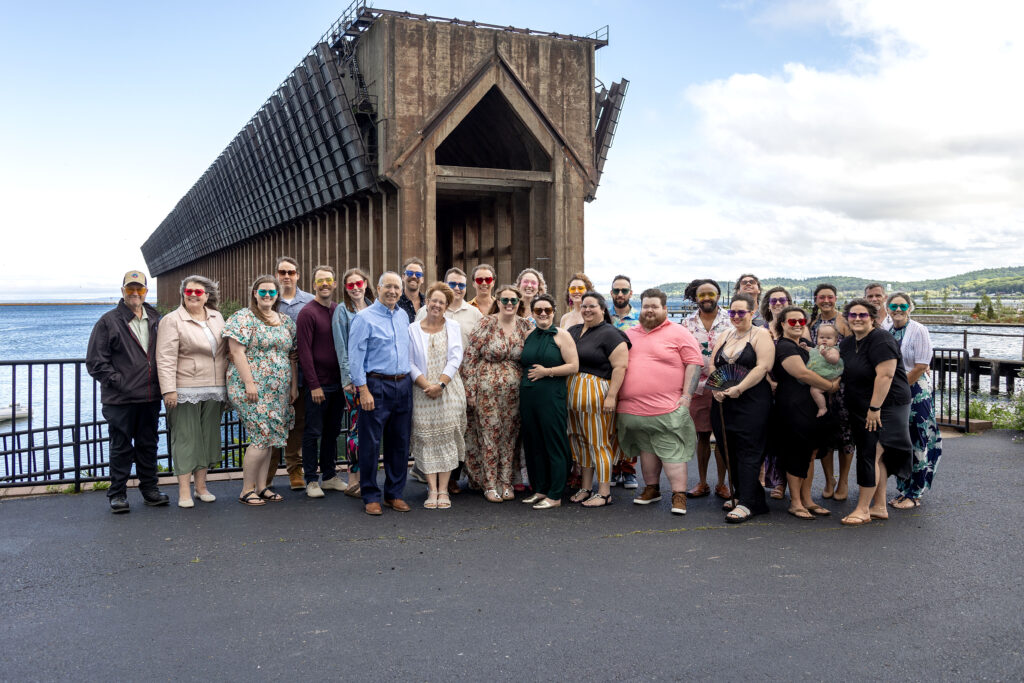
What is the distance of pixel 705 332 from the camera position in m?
7.59

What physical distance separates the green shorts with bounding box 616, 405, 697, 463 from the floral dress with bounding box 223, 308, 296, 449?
3.10 meters

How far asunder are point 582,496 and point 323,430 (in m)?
2.56

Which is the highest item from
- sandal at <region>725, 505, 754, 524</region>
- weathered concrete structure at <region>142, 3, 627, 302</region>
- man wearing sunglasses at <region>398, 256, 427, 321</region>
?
weathered concrete structure at <region>142, 3, 627, 302</region>

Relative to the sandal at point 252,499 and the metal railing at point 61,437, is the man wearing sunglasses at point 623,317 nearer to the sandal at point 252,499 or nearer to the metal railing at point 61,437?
the metal railing at point 61,437

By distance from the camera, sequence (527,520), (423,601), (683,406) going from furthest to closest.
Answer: (683,406)
(527,520)
(423,601)

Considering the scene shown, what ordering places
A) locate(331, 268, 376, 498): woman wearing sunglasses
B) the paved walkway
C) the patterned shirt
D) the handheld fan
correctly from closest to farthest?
the paved walkway < the handheld fan < locate(331, 268, 376, 498): woman wearing sunglasses < the patterned shirt

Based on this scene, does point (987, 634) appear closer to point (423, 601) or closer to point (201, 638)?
point (423, 601)

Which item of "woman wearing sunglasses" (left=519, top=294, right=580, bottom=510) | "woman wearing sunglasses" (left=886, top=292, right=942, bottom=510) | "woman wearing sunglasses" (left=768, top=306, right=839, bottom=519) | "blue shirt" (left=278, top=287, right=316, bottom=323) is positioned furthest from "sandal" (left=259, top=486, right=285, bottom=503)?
"woman wearing sunglasses" (left=886, top=292, right=942, bottom=510)

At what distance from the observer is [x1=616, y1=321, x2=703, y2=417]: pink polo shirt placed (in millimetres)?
6918

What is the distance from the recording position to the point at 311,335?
7184mm

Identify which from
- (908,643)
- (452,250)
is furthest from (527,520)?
(452,250)

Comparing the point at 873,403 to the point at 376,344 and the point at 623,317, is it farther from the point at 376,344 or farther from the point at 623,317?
the point at 376,344

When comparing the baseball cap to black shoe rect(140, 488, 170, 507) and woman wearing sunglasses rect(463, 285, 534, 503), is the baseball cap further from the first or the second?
woman wearing sunglasses rect(463, 285, 534, 503)

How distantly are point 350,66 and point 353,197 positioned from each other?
5748 mm
